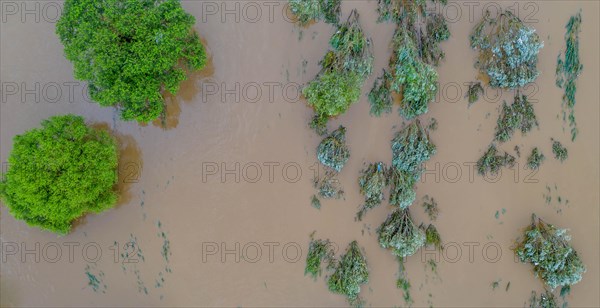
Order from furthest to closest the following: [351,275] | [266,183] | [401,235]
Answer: [266,183] < [351,275] < [401,235]

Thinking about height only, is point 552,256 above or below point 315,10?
below

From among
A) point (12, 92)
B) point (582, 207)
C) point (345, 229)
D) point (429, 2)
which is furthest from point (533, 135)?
point (12, 92)

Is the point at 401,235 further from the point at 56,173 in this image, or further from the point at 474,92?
the point at 56,173

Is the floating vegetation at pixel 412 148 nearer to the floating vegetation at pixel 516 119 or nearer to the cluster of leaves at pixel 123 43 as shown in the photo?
the floating vegetation at pixel 516 119

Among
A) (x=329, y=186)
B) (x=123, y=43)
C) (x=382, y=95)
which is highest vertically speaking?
(x=123, y=43)

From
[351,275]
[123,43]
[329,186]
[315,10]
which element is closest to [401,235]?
[351,275]

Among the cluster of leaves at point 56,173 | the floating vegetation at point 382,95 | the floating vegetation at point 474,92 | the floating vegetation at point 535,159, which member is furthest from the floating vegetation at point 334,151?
the cluster of leaves at point 56,173
